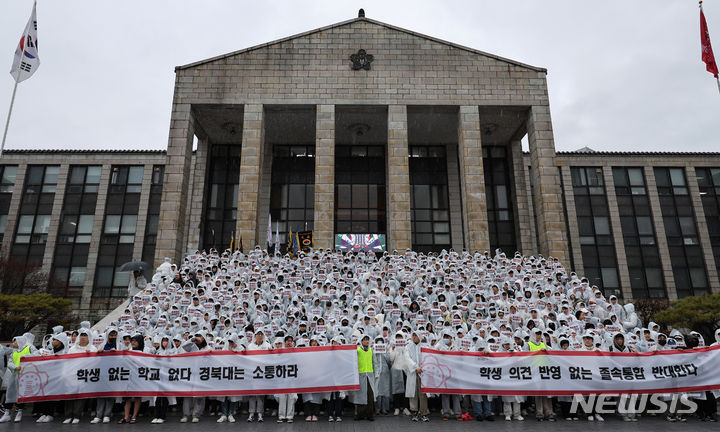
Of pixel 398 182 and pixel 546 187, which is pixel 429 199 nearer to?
pixel 398 182

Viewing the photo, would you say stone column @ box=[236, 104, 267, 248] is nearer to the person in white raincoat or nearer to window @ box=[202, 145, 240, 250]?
window @ box=[202, 145, 240, 250]

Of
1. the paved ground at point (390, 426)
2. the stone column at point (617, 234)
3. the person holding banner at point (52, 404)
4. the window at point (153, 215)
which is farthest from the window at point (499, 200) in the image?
the person holding banner at point (52, 404)

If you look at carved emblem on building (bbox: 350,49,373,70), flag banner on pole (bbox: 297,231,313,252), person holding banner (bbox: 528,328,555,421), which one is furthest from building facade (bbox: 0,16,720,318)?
person holding banner (bbox: 528,328,555,421)

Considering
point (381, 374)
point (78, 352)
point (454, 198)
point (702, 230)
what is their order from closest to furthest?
point (78, 352)
point (381, 374)
point (454, 198)
point (702, 230)

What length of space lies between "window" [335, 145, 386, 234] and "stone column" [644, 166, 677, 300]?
24001mm

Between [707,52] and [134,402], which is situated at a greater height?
[707,52]

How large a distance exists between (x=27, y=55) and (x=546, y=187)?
26257mm

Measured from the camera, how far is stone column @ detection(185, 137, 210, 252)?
33281mm

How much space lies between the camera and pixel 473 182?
89.5ft

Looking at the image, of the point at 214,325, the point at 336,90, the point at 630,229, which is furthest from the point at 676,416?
the point at 630,229

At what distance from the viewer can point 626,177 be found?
41656 mm

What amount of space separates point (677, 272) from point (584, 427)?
3664 centimetres

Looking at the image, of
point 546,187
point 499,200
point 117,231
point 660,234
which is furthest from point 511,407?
point 117,231

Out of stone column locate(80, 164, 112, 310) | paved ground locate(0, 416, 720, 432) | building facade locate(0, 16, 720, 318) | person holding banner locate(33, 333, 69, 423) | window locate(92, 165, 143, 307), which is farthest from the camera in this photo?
window locate(92, 165, 143, 307)
